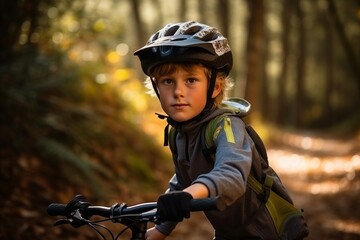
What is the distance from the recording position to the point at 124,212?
2439 mm

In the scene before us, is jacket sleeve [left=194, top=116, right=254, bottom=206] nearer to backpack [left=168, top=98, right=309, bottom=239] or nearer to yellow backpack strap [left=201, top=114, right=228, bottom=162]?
yellow backpack strap [left=201, top=114, right=228, bottom=162]

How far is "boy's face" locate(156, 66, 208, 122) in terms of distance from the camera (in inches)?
118

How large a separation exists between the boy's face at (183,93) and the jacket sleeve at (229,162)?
0.22 meters

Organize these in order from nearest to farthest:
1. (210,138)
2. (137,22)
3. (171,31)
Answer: (210,138) < (171,31) < (137,22)

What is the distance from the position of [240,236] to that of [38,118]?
4245 millimetres

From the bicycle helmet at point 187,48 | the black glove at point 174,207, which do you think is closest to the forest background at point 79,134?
the bicycle helmet at point 187,48

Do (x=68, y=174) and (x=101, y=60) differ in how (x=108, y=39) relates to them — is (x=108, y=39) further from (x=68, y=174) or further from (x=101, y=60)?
(x=68, y=174)

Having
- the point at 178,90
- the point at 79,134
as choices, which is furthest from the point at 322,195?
the point at 178,90

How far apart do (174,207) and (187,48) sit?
3.93 ft

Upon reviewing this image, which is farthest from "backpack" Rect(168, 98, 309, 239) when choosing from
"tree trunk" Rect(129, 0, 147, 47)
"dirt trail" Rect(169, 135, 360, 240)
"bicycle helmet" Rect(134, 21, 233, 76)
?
"tree trunk" Rect(129, 0, 147, 47)

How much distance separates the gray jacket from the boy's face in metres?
0.09

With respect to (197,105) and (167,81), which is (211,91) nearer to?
(197,105)

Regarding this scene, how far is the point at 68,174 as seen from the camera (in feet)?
22.1

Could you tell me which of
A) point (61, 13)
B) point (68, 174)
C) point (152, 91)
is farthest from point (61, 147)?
point (152, 91)
